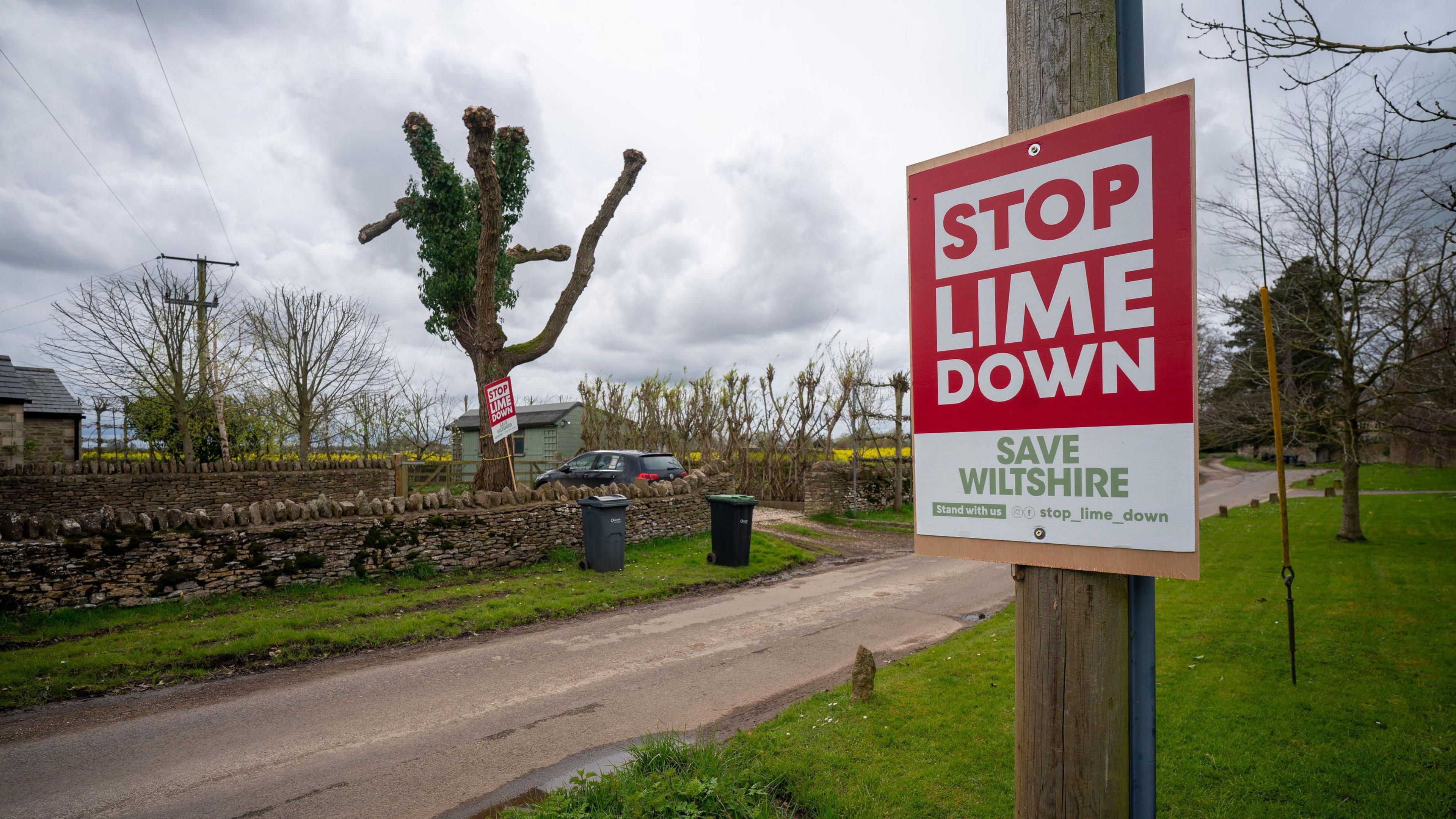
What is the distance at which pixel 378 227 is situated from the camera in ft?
53.1

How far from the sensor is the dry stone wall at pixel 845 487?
19.8 metres

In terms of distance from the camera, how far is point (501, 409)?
38.2 feet

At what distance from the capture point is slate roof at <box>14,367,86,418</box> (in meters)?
24.7

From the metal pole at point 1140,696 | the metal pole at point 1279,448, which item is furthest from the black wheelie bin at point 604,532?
the metal pole at point 1140,696

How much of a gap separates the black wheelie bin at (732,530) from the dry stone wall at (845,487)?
840 cm

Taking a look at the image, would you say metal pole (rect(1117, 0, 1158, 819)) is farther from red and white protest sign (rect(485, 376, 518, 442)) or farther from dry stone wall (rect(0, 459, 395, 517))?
dry stone wall (rect(0, 459, 395, 517))

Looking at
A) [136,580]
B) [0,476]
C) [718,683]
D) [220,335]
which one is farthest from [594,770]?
[220,335]

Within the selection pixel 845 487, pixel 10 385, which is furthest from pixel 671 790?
pixel 10 385

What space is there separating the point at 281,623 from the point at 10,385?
25041 millimetres

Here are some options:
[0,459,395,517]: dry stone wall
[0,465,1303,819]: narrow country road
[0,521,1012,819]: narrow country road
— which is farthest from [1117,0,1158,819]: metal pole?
[0,459,395,517]: dry stone wall

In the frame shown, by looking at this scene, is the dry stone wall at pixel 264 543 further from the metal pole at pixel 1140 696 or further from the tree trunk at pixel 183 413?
the tree trunk at pixel 183 413

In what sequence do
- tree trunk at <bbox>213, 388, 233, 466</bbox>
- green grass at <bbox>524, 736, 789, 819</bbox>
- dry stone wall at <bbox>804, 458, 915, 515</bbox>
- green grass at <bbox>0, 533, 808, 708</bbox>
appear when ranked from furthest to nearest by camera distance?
1. tree trunk at <bbox>213, 388, 233, 466</bbox>
2. dry stone wall at <bbox>804, 458, 915, 515</bbox>
3. green grass at <bbox>0, 533, 808, 708</bbox>
4. green grass at <bbox>524, 736, 789, 819</bbox>

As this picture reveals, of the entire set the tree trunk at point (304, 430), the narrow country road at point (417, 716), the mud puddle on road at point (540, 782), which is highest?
the tree trunk at point (304, 430)

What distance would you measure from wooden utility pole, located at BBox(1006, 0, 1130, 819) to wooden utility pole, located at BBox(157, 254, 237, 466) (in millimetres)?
22816
